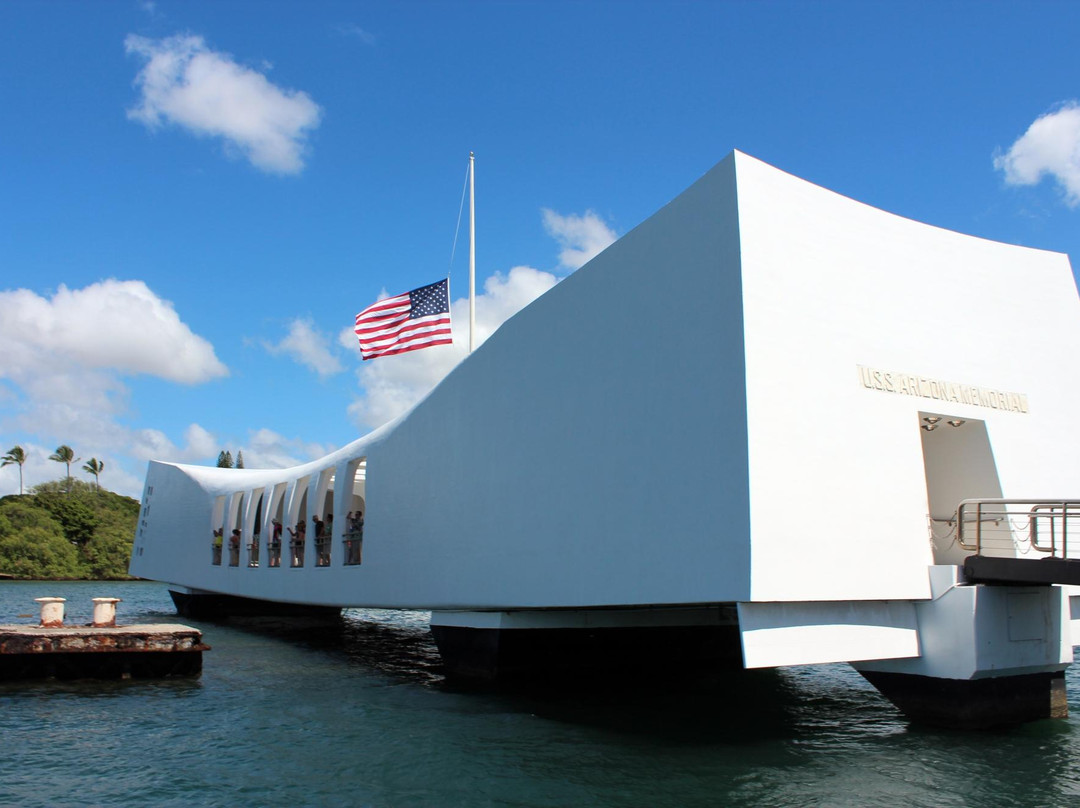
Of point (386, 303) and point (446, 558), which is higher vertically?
point (386, 303)

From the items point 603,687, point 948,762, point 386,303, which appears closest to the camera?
point 948,762

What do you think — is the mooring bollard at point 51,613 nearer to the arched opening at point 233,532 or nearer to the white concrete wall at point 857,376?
the arched opening at point 233,532

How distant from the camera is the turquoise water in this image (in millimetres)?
7301

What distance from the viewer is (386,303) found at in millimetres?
16891

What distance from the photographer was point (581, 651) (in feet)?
45.1

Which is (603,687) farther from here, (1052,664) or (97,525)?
(97,525)

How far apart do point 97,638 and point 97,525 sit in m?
51.3

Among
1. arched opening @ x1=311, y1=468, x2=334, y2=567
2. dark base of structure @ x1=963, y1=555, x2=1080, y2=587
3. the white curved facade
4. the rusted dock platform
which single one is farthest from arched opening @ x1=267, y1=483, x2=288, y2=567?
dark base of structure @ x1=963, y1=555, x2=1080, y2=587

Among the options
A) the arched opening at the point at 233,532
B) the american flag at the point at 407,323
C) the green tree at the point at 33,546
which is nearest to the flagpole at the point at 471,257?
the american flag at the point at 407,323

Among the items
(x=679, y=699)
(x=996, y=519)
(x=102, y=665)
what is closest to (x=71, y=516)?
(x=102, y=665)

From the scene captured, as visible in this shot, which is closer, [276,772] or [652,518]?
[276,772]

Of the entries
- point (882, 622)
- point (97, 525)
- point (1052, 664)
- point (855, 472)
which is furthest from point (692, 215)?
point (97, 525)

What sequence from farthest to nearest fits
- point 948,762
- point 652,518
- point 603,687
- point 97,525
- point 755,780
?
point 97,525 < point 603,687 < point 652,518 < point 948,762 < point 755,780

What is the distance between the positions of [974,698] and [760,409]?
404 centimetres
